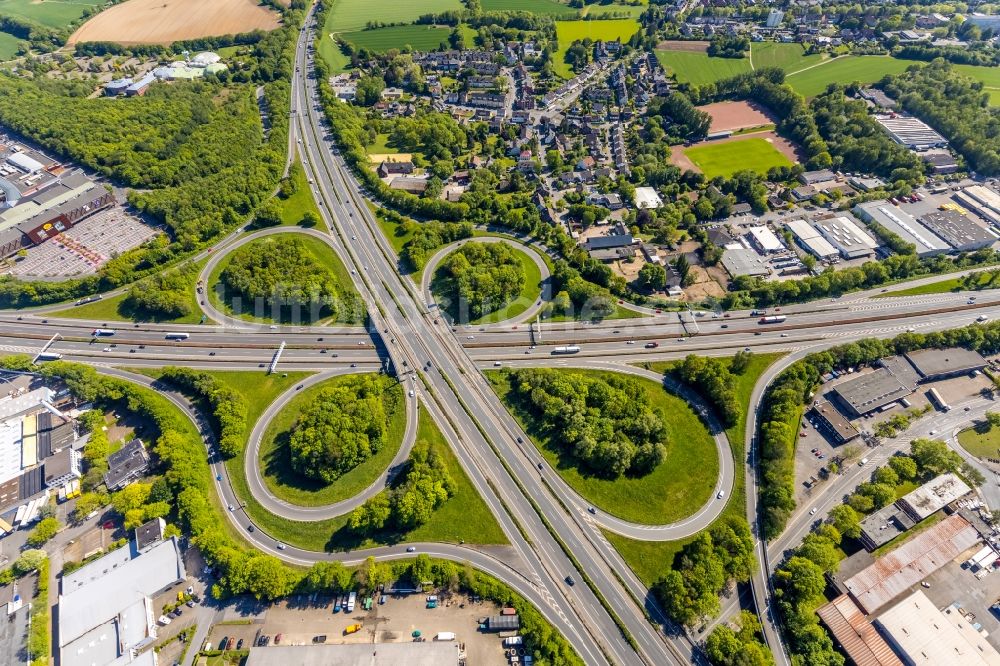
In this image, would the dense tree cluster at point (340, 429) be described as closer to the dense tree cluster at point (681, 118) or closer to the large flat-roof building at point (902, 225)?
the dense tree cluster at point (681, 118)

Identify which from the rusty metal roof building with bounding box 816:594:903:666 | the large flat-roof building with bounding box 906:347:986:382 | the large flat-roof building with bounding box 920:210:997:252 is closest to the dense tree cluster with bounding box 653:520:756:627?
the rusty metal roof building with bounding box 816:594:903:666

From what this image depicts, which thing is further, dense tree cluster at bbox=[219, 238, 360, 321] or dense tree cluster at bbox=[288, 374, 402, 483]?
dense tree cluster at bbox=[219, 238, 360, 321]

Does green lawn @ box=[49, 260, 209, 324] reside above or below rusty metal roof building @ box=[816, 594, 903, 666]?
above

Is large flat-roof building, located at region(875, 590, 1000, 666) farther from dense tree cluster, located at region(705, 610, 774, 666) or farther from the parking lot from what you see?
the parking lot

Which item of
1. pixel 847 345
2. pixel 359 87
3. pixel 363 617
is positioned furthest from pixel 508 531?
pixel 359 87

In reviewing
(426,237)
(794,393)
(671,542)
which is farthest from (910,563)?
(426,237)

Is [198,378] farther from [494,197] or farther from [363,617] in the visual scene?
[494,197]
